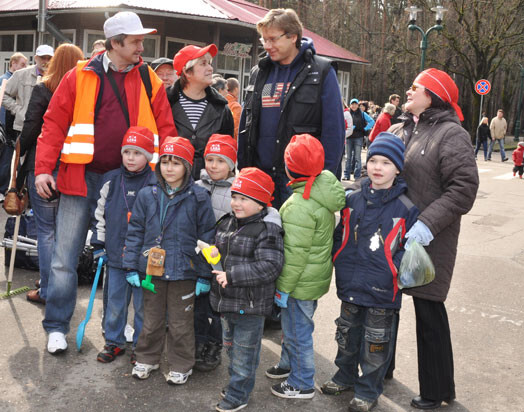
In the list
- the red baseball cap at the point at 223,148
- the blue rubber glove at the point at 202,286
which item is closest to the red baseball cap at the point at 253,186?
the red baseball cap at the point at 223,148

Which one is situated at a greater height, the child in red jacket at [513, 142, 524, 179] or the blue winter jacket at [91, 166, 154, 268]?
the blue winter jacket at [91, 166, 154, 268]

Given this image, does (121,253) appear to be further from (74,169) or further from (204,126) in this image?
(204,126)

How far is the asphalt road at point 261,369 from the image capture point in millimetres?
3701

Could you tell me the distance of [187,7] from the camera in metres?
20.0

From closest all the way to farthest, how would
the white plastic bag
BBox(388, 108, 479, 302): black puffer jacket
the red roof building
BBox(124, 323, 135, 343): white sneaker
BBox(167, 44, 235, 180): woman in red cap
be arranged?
the white plastic bag < BBox(388, 108, 479, 302): black puffer jacket < BBox(124, 323, 135, 343): white sneaker < BBox(167, 44, 235, 180): woman in red cap < the red roof building

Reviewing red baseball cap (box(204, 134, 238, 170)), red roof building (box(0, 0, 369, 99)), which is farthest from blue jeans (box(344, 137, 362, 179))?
red baseball cap (box(204, 134, 238, 170))

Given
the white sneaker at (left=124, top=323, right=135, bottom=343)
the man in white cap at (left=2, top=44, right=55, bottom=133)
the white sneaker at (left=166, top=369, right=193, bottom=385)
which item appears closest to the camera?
the white sneaker at (left=166, top=369, right=193, bottom=385)

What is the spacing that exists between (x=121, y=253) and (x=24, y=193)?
56.9 inches

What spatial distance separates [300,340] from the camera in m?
3.78

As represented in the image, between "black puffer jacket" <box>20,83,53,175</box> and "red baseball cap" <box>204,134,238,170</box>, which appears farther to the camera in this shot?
"black puffer jacket" <box>20,83,53,175</box>

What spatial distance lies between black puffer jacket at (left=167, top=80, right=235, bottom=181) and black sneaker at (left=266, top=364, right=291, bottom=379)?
1.51 metres

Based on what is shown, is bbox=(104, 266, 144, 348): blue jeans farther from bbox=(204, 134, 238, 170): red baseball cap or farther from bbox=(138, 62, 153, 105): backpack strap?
bbox=(138, 62, 153, 105): backpack strap

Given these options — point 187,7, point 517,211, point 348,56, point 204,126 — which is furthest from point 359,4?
point 204,126

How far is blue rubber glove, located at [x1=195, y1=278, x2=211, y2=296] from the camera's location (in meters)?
3.92
